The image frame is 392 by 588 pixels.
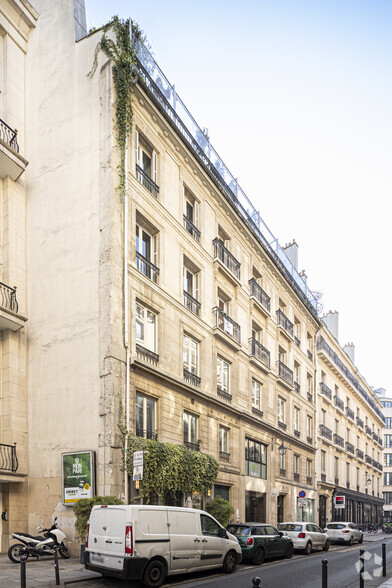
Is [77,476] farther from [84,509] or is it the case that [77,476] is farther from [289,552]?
[289,552]

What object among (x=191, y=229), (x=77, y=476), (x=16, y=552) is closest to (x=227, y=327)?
(x=191, y=229)

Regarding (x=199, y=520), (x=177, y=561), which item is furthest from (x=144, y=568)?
(x=199, y=520)

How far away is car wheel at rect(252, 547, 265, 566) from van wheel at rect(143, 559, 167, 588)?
5826mm

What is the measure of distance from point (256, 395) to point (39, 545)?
16.9 meters

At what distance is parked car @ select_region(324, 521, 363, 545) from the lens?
96.3 feet

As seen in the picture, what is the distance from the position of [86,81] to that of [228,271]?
10380 millimetres

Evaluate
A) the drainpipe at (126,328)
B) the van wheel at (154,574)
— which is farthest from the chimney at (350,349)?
the van wheel at (154,574)

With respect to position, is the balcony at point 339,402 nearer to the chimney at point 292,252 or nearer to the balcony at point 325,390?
the balcony at point 325,390

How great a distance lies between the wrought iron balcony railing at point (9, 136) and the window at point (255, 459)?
17.0 metres

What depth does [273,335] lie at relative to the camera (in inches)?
1328

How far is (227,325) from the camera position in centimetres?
2670

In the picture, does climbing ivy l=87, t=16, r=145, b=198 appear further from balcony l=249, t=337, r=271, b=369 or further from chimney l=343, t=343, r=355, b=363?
chimney l=343, t=343, r=355, b=363

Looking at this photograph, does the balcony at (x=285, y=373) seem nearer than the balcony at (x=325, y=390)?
Yes

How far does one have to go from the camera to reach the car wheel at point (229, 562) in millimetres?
15297
